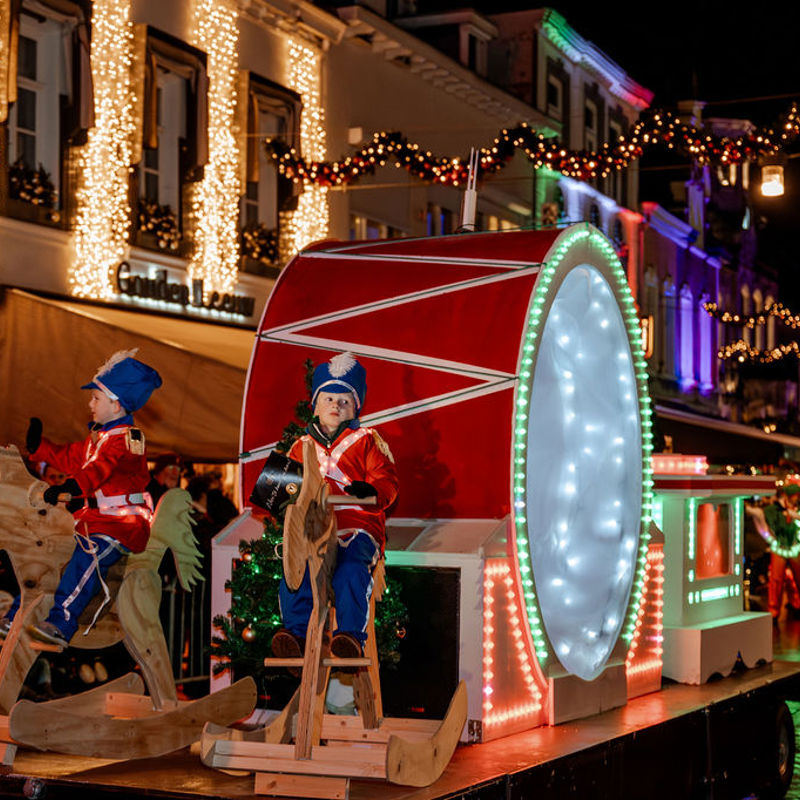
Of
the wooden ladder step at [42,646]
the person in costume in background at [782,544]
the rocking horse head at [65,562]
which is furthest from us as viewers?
the person in costume in background at [782,544]

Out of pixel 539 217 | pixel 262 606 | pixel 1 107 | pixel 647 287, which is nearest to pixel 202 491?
pixel 1 107

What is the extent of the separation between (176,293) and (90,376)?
13.6 ft

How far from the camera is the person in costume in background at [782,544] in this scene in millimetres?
18250

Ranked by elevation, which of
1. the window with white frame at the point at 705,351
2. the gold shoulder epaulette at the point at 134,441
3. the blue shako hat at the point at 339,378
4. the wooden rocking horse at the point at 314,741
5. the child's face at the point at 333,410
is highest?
the window with white frame at the point at 705,351

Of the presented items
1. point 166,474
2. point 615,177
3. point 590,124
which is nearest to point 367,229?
point 166,474

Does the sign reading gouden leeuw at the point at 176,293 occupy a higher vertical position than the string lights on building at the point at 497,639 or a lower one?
higher

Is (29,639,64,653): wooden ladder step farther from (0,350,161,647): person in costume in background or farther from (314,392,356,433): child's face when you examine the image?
(314,392,356,433): child's face

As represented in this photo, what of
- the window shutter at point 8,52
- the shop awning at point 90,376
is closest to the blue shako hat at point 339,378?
the shop awning at point 90,376

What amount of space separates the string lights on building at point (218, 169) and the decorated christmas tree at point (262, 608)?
414 inches

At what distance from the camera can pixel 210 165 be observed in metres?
17.2

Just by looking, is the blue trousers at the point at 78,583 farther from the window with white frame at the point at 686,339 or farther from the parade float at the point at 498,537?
the window with white frame at the point at 686,339

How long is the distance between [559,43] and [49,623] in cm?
2391

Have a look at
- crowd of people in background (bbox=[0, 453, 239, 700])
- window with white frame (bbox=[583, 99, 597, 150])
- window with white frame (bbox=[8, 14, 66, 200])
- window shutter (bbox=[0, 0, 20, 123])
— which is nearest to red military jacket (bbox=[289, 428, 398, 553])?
crowd of people in background (bbox=[0, 453, 239, 700])

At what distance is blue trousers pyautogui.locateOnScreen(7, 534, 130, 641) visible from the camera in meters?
6.85
